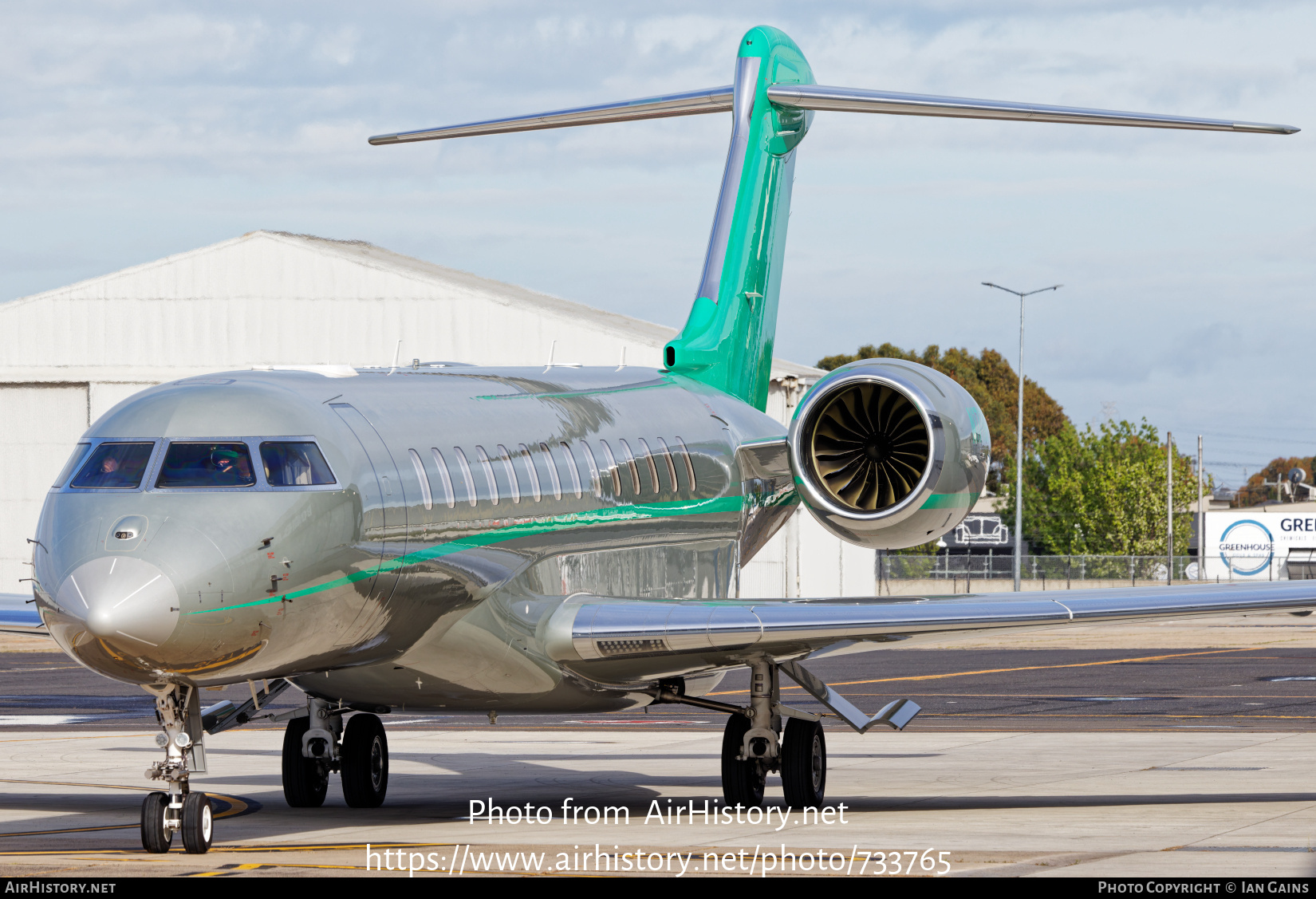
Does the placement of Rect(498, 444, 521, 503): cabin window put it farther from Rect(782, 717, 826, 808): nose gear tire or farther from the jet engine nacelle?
Rect(782, 717, 826, 808): nose gear tire

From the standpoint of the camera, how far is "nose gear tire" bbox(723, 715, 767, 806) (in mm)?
15938

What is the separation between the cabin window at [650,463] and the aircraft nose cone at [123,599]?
21.8 feet

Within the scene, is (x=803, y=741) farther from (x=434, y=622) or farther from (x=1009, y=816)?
(x=434, y=622)

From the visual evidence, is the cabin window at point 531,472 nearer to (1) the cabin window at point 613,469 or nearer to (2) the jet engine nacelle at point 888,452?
(1) the cabin window at point 613,469

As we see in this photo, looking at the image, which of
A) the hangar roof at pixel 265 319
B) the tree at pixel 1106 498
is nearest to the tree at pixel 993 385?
the tree at pixel 1106 498

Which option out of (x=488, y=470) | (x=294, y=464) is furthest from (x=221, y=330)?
(x=294, y=464)

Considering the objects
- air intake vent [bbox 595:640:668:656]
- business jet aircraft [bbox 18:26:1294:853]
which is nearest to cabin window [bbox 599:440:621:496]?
business jet aircraft [bbox 18:26:1294:853]

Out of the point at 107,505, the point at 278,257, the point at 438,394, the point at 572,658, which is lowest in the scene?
the point at 572,658

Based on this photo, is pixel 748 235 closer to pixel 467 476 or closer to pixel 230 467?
pixel 467 476

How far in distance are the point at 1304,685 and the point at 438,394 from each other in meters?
Answer: 21.6

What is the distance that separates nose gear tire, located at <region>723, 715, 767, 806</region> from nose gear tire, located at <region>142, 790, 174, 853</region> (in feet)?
18.2

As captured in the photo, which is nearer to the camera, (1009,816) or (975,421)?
(1009,816)
